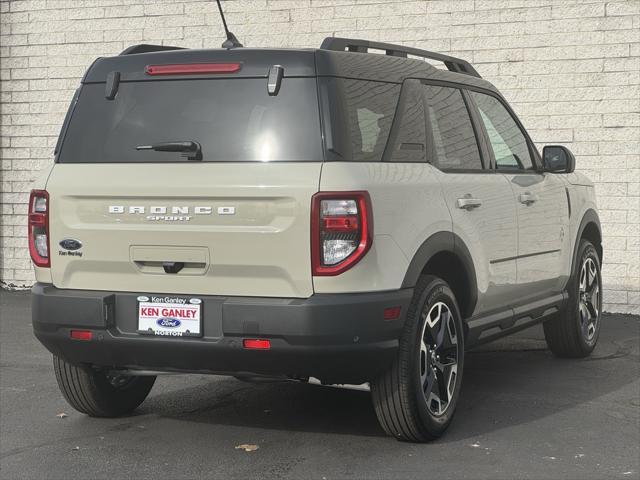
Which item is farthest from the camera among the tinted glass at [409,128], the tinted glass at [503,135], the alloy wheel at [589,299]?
the alloy wheel at [589,299]

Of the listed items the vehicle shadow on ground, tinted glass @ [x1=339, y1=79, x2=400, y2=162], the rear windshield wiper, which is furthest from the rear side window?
the vehicle shadow on ground

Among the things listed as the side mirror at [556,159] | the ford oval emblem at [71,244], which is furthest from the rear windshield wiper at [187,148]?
the side mirror at [556,159]

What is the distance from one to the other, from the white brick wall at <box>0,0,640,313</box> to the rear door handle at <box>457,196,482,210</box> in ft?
15.8

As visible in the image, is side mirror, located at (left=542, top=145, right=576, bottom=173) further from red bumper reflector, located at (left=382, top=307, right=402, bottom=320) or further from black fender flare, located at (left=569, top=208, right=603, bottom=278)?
red bumper reflector, located at (left=382, top=307, right=402, bottom=320)

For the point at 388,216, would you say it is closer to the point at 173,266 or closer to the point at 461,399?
the point at 173,266

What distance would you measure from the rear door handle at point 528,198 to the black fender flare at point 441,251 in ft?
3.07

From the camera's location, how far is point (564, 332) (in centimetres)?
807

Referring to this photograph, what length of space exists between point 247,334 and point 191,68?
4.36 feet

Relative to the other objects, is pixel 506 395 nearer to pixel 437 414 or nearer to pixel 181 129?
pixel 437 414

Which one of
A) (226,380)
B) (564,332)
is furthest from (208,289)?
(564,332)

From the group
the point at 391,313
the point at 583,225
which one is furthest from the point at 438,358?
the point at 583,225

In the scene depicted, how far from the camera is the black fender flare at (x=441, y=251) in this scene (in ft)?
17.8

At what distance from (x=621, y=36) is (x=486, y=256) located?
5.01m

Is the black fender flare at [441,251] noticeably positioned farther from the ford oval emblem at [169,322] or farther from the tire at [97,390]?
the tire at [97,390]
